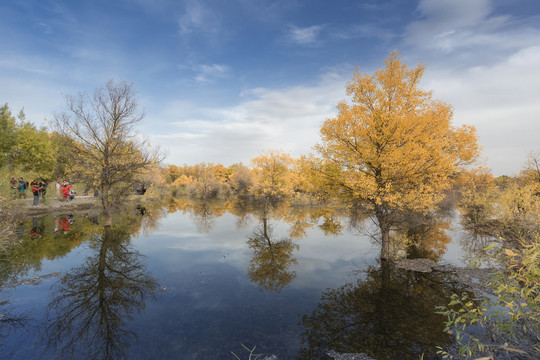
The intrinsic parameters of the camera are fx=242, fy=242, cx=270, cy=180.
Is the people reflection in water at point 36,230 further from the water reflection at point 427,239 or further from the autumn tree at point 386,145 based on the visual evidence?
the water reflection at point 427,239

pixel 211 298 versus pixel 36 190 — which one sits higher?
pixel 36 190

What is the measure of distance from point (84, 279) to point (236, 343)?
9.22 meters

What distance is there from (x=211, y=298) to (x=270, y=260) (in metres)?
5.85

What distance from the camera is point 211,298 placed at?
1085 cm

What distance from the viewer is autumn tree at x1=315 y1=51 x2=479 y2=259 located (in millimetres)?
12672

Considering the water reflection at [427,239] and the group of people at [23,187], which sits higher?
the group of people at [23,187]

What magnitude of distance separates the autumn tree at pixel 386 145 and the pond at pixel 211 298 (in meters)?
4.63

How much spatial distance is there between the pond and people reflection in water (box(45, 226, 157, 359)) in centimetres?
4

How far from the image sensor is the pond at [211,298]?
25.0 ft

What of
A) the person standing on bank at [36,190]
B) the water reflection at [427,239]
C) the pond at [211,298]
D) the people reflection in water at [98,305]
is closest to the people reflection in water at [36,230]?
the pond at [211,298]

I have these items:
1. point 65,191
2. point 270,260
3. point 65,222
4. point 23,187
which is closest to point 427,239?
point 270,260

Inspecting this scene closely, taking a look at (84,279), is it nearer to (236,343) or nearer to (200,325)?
(200,325)

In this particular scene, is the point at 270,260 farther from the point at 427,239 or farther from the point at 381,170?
the point at 427,239

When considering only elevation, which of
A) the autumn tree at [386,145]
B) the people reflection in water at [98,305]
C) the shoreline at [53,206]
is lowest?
the people reflection in water at [98,305]
